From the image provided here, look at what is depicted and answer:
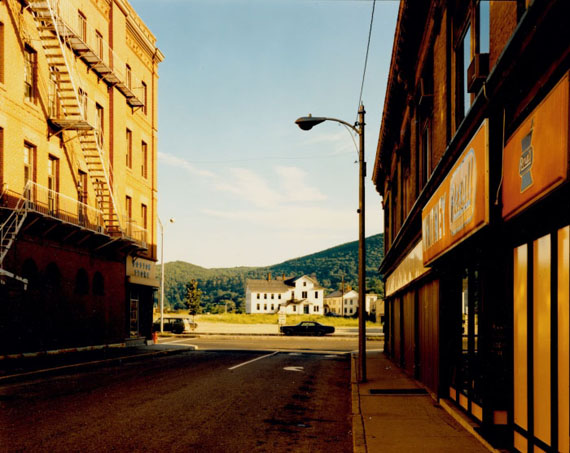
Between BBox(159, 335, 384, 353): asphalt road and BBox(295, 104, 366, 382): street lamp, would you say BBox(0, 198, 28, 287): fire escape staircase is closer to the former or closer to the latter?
BBox(295, 104, 366, 382): street lamp

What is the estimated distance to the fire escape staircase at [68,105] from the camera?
2423 cm

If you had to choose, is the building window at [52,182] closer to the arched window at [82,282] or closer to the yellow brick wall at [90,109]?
the yellow brick wall at [90,109]

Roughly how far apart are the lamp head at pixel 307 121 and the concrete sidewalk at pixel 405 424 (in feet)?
24.4

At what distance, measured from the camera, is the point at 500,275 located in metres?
8.67

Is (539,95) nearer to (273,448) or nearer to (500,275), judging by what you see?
(500,275)

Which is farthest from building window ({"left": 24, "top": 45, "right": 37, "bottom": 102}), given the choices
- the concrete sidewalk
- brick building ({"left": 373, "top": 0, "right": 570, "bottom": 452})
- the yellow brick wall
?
the concrete sidewalk

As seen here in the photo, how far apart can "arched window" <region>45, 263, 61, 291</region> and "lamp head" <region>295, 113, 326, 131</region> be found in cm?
1387

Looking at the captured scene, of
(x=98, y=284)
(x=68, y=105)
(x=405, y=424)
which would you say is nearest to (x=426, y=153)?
(x=405, y=424)

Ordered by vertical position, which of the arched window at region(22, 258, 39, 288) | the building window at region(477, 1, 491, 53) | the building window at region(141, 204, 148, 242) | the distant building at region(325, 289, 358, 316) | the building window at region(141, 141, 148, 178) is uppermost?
the building window at region(141, 141, 148, 178)

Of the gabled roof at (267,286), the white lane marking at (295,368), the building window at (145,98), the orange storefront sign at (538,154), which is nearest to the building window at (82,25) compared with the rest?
the building window at (145,98)

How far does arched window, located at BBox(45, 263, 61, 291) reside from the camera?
83.5 feet

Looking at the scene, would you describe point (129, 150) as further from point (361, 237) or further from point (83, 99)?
point (361, 237)

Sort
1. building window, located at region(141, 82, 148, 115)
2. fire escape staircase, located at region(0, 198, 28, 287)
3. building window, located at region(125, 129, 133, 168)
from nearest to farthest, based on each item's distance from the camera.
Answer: fire escape staircase, located at region(0, 198, 28, 287), building window, located at region(125, 129, 133, 168), building window, located at region(141, 82, 148, 115)

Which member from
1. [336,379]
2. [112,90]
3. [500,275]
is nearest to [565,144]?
[500,275]
